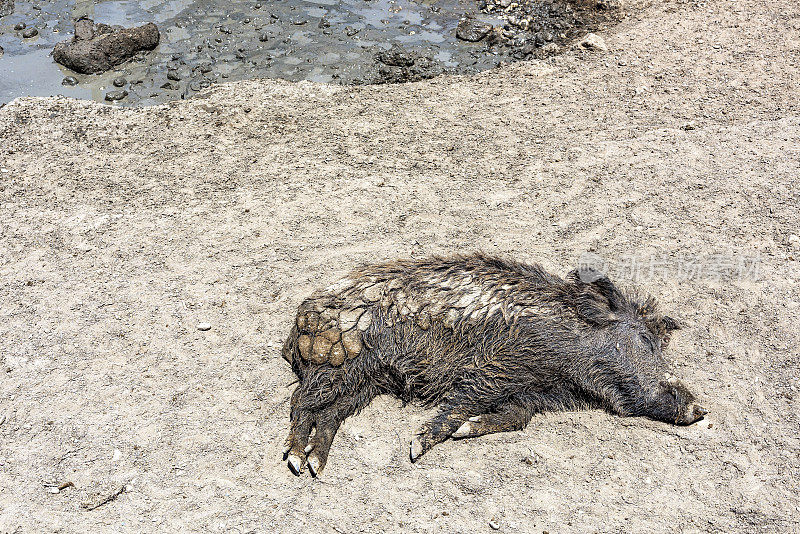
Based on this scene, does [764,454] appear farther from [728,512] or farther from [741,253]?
[741,253]

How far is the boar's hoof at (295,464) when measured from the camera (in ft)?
13.1

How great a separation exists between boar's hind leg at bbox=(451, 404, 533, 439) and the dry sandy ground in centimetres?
11

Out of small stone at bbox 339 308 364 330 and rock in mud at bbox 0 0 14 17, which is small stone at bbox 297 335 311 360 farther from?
rock in mud at bbox 0 0 14 17

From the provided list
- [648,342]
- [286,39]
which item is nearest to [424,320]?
[648,342]

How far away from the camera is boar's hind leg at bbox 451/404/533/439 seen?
13.8ft

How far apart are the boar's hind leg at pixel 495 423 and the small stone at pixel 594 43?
5.91 m

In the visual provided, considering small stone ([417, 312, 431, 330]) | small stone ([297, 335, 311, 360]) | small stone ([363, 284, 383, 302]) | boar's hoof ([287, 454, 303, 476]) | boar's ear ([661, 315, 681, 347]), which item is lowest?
boar's hoof ([287, 454, 303, 476])

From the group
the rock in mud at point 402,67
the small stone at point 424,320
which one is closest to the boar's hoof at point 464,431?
the small stone at point 424,320

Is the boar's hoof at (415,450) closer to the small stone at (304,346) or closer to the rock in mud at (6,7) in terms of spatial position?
the small stone at (304,346)

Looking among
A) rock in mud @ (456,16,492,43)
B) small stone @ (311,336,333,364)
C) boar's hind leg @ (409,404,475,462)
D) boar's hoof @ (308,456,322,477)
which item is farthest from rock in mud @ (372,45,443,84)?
boar's hoof @ (308,456,322,477)

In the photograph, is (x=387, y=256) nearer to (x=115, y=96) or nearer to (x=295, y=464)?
(x=295, y=464)

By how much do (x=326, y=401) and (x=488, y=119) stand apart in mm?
4295

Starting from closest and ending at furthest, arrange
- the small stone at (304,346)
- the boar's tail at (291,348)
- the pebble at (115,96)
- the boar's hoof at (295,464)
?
the boar's hoof at (295,464) < the small stone at (304,346) < the boar's tail at (291,348) < the pebble at (115,96)

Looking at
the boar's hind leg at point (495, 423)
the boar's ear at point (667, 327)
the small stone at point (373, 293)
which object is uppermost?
the small stone at point (373, 293)
